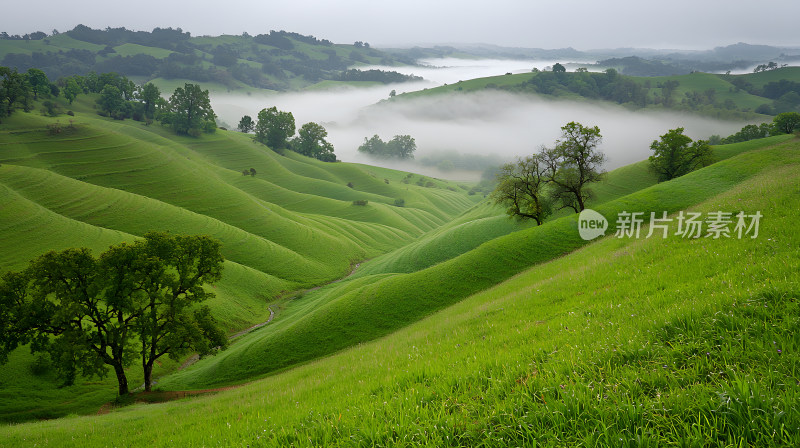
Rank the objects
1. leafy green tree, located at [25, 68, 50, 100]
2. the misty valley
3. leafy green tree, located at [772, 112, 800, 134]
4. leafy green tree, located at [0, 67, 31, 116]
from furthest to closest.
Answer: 1. leafy green tree, located at [25, 68, 50, 100]
2. leafy green tree, located at [0, 67, 31, 116]
3. leafy green tree, located at [772, 112, 800, 134]
4. the misty valley

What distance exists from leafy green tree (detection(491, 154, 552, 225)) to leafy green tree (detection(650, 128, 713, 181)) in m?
35.8

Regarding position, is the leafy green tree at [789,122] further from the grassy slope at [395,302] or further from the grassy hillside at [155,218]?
the grassy hillside at [155,218]

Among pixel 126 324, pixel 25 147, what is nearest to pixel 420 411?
pixel 126 324

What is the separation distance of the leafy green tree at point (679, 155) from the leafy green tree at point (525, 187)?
35.8 meters

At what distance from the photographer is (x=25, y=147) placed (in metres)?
117

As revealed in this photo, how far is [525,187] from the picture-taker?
5688 centimetres

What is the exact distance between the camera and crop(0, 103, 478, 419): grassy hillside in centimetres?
6569

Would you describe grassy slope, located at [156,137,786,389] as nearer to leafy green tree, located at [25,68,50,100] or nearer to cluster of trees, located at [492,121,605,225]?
cluster of trees, located at [492,121,605,225]

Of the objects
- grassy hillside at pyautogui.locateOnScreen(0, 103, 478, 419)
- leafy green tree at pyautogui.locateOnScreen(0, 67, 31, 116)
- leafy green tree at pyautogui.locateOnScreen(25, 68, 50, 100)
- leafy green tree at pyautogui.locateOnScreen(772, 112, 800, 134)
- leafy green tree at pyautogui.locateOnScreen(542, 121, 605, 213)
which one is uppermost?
leafy green tree at pyautogui.locateOnScreen(25, 68, 50, 100)

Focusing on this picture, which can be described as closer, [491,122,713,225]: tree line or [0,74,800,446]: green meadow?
[0,74,800,446]: green meadow

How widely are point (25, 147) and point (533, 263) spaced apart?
16899 cm

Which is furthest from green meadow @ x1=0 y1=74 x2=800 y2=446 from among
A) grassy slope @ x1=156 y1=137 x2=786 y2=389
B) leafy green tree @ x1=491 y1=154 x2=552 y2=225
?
leafy green tree @ x1=491 y1=154 x2=552 y2=225

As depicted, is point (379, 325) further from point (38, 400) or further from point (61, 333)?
point (38, 400)

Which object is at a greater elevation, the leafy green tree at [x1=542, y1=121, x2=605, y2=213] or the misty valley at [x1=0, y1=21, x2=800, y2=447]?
the leafy green tree at [x1=542, y1=121, x2=605, y2=213]
